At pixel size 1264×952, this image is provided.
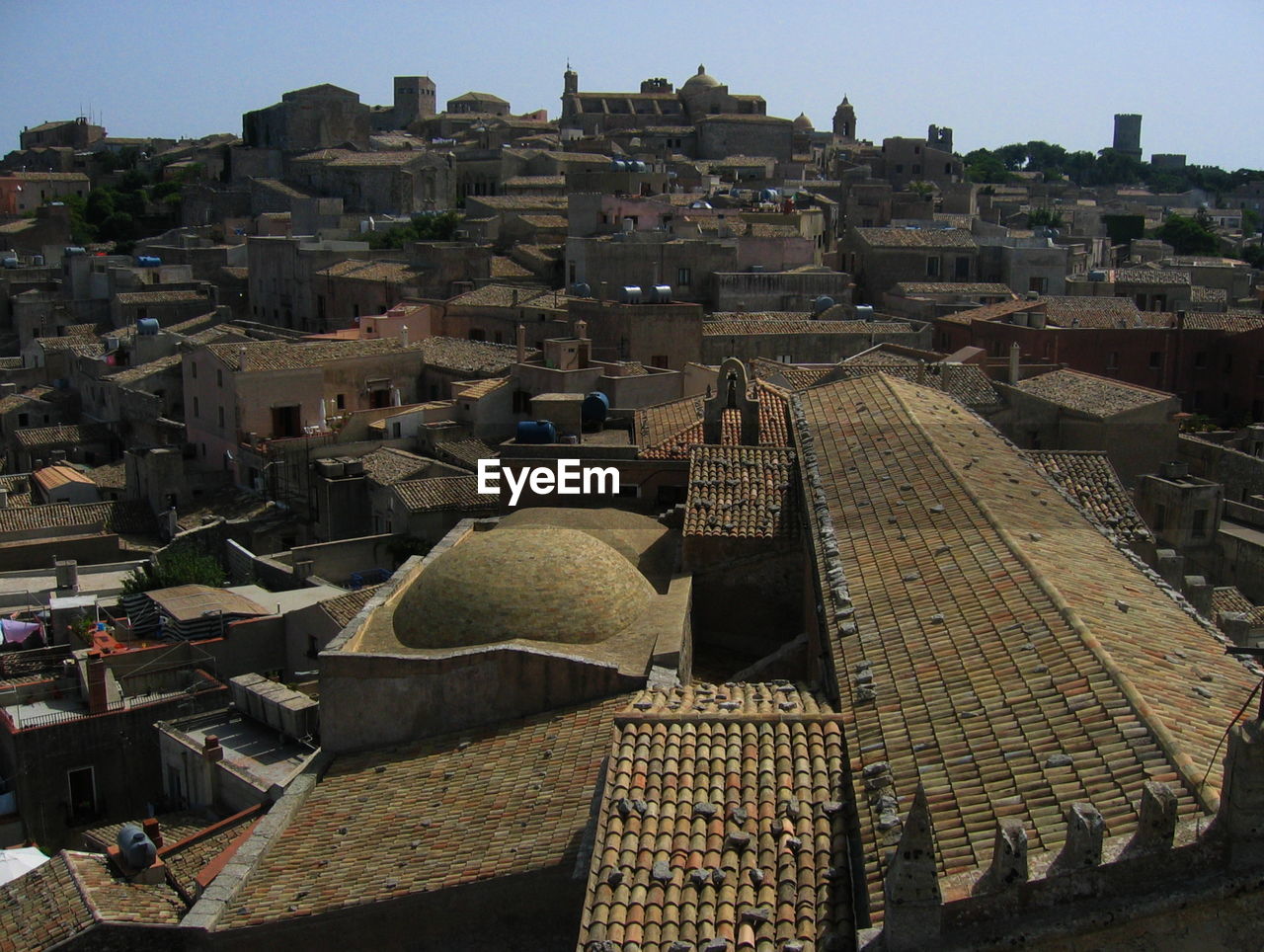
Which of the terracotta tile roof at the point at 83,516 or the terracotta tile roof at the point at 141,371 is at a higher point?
the terracotta tile roof at the point at 141,371

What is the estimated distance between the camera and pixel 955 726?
7.30 m

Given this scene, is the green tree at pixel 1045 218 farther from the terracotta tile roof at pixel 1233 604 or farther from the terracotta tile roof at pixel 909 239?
the terracotta tile roof at pixel 1233 604

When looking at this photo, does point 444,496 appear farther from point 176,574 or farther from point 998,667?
point 998,667

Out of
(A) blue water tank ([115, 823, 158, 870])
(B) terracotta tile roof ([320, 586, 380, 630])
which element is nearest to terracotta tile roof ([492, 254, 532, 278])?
(B) terracotta tile roof ([320, 586, 380, 630])

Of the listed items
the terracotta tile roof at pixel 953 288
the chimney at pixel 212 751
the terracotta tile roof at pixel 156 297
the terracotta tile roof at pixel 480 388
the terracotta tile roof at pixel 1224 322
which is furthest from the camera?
the terracotta tile roof at pixel 156 297

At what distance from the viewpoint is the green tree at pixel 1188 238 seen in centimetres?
7044

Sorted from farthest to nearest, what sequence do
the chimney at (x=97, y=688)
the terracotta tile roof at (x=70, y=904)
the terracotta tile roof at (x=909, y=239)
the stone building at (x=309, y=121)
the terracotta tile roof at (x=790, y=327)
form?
the stone building at (x=309, y=121) < the terracotta tile roof at (x=909, y=239) < the terracotta tile roof at (x=790, y=327) < the chimney at (x=97, y=688) < the terracotta tile roof at (x=70, y=904)

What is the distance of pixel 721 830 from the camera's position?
716 cm

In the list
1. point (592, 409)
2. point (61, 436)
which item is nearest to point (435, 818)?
point (592, 409)

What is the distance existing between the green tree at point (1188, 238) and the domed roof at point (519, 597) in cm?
6484

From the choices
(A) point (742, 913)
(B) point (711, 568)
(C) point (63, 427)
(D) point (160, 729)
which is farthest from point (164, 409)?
(A) point (742, 913)

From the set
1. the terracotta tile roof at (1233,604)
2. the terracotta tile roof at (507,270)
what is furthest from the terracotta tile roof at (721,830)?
the terracotta tile roof at (507,270)

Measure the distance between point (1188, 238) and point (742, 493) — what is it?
6353 cm

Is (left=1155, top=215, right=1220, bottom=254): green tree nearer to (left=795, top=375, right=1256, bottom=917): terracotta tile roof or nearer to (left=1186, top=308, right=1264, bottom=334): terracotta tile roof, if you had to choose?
(left=1186, top=308, right=1264, bottom=334): terracotta tile roof
